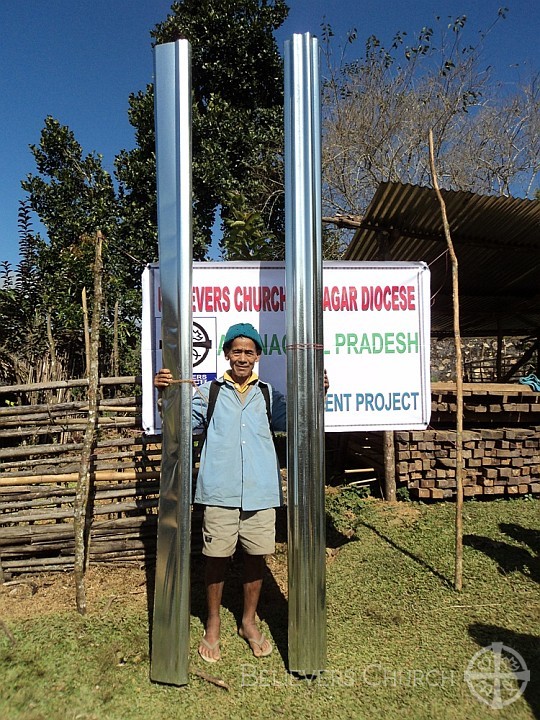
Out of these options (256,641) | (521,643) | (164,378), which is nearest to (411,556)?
(521,643)

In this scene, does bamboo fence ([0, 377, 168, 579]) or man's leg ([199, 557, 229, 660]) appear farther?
bamboo fence ([0, 377, 168, 579])

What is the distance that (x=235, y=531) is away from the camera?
118 inches

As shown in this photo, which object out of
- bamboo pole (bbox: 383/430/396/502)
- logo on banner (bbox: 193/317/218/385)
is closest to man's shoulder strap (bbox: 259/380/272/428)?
logo on banner (bbox: 193/317/218/385)

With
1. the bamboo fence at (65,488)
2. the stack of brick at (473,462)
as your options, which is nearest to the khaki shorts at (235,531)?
the bamboo fence at (65,488)

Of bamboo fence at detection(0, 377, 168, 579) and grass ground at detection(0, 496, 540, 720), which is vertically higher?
bamboo fence at detection(0, 377, 168, 579)

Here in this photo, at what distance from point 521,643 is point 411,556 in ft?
4.32

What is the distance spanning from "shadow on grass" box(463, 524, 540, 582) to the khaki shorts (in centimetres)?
230

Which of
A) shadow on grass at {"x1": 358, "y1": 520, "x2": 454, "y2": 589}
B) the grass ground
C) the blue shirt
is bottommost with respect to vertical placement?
the grass ground

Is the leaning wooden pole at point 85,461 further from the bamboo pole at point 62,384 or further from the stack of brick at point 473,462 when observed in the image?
the stack of brick at point 473,462

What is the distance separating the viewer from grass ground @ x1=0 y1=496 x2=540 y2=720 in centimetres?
266

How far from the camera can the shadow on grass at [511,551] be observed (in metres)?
4.12

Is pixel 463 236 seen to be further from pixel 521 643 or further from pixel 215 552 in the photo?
pixel 215 552

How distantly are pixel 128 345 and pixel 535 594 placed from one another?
9.45 meters

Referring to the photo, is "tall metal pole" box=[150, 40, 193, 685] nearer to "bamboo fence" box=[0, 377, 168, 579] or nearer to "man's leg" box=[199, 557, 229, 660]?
"man's leg" box=[199, 557, 229, 660]
